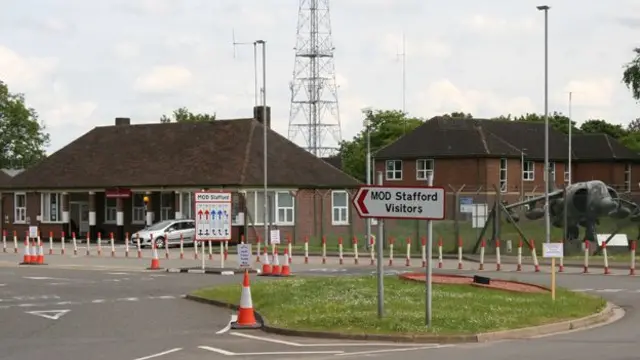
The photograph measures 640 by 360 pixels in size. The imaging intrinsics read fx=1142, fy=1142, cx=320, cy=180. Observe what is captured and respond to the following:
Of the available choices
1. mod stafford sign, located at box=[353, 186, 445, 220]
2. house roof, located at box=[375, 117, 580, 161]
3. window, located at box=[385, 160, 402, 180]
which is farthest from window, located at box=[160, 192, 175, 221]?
mod stafford sign, located at box=[353, 186, 445, 220]

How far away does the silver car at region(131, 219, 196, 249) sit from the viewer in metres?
56.3

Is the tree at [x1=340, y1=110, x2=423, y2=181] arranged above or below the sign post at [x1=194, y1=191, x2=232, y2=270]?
above

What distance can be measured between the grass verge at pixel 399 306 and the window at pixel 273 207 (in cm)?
3482

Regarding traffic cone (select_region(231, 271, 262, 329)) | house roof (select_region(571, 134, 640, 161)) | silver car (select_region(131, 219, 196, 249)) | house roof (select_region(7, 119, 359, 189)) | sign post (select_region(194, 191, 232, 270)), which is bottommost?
traffic cone (select_region(231, 271, 262, 329))

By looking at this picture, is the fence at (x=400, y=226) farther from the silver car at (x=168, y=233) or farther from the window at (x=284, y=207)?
the silver car at (x=168, y=233)

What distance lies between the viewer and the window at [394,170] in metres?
84.0

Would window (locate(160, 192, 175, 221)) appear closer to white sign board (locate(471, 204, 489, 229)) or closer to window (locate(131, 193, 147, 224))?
window (locate(131, 193, 147, 224))

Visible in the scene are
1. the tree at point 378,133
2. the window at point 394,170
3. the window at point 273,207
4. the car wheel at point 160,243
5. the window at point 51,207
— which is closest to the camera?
the car wheel at point 160,243

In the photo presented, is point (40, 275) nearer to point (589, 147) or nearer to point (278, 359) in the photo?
point (278, 359)

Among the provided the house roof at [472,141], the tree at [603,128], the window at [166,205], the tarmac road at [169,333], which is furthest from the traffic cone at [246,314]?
the tree at [603,128]

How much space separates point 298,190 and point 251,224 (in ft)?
13.5

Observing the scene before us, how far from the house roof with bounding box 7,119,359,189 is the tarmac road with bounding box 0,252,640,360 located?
3146 cm

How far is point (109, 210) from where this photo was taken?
67875 millimetres

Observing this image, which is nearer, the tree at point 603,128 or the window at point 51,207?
the window at point 51,207
